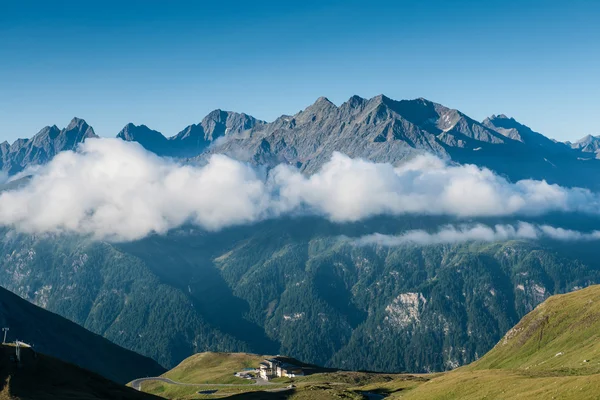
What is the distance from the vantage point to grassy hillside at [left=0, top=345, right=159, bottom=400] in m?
123

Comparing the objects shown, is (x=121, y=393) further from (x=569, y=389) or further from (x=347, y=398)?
(x=569, y=389)

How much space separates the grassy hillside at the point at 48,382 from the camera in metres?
123

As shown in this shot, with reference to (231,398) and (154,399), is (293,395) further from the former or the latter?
(154,399)

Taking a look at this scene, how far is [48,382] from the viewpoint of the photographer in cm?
13412

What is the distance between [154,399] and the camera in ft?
512

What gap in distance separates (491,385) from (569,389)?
1282 inches

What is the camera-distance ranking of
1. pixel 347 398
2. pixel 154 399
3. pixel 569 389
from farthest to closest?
pixel 347 398 → pixel 154 399 → pixel 569 389

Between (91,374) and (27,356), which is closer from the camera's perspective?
(27,356)

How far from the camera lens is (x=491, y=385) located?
438 feet

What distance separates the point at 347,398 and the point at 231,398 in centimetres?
3701

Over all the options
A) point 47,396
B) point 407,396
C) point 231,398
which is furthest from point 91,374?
point 407,396

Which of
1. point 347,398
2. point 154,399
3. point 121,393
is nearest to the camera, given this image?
point 121,393

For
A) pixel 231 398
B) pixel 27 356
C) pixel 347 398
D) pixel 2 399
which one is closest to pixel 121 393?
pixel 27 356

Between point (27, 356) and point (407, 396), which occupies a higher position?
point (27, 356)
